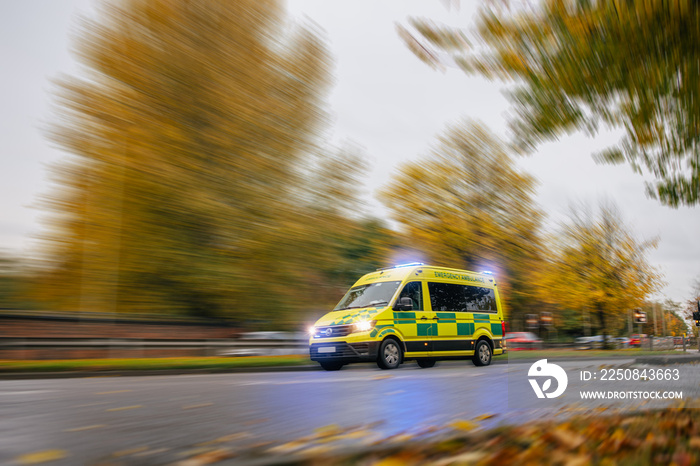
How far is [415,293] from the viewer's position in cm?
1404

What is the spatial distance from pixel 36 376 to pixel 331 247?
1180 centimetres

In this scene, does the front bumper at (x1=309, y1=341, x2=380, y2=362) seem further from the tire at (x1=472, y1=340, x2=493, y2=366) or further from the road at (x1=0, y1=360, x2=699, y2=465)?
the road at (x1=0, y1=360, x2=699, y2=465)

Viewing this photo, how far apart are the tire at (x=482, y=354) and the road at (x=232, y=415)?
7053 mm

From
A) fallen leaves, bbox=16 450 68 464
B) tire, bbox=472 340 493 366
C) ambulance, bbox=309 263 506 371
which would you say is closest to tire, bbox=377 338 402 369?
ambulance, bbox=309 263 506 371

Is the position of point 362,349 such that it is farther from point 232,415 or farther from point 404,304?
point 232,415

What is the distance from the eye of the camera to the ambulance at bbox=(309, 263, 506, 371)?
12.8m

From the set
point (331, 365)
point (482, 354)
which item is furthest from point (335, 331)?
point (482, 354)

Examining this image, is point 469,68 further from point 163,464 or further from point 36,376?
point 36,376

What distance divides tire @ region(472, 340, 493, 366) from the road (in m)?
7.05

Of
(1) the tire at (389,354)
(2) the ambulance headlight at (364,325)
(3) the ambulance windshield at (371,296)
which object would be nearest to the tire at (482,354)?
(1) the tire at (389,354)

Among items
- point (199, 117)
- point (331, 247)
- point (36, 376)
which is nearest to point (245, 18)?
point (199, 117)

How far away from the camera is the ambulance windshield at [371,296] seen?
13.6 meters

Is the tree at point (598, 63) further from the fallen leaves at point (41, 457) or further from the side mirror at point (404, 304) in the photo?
the side mirror at point (404, 304)

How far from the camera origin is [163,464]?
3.33m
